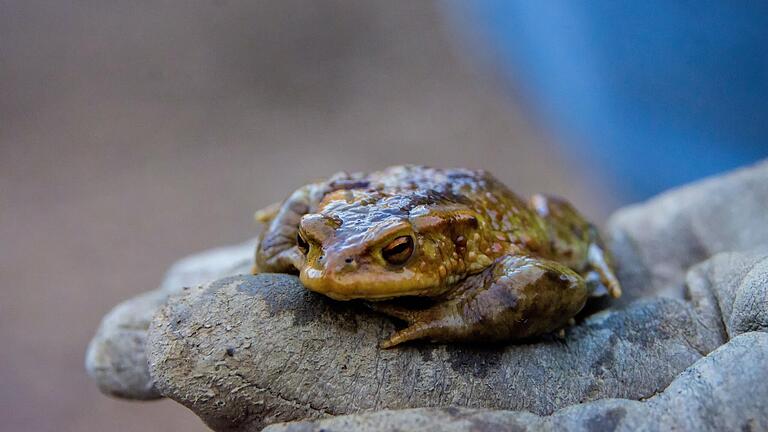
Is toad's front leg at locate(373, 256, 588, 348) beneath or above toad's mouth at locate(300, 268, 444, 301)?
beneath

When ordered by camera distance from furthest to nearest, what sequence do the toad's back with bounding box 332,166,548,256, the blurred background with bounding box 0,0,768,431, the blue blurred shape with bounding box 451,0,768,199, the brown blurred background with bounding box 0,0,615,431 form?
1. the brown blurred background with bounding box 0,0,615,431
2. the blurred background with bounding box 0,0,768,431
3. the blue blurred shape with bounding box 451,0,768,199
4. the toad's back with bounding box 332,166,548,256

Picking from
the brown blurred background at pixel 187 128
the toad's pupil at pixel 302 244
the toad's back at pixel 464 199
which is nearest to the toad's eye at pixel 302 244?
the toad's pupil at pixel 302 244

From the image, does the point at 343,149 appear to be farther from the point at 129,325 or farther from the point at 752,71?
the point at 129,325

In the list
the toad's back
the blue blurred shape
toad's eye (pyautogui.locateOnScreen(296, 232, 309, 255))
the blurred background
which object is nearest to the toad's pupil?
toad's eye (pyautogui.locateOnScreen(296, 232, 309, 255))

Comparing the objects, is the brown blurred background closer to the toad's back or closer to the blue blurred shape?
the blue blurred shape

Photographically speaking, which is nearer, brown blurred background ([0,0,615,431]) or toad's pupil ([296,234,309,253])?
toad's pupil ([296,234,309,253])

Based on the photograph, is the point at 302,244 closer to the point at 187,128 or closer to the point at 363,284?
the point at 363,284
